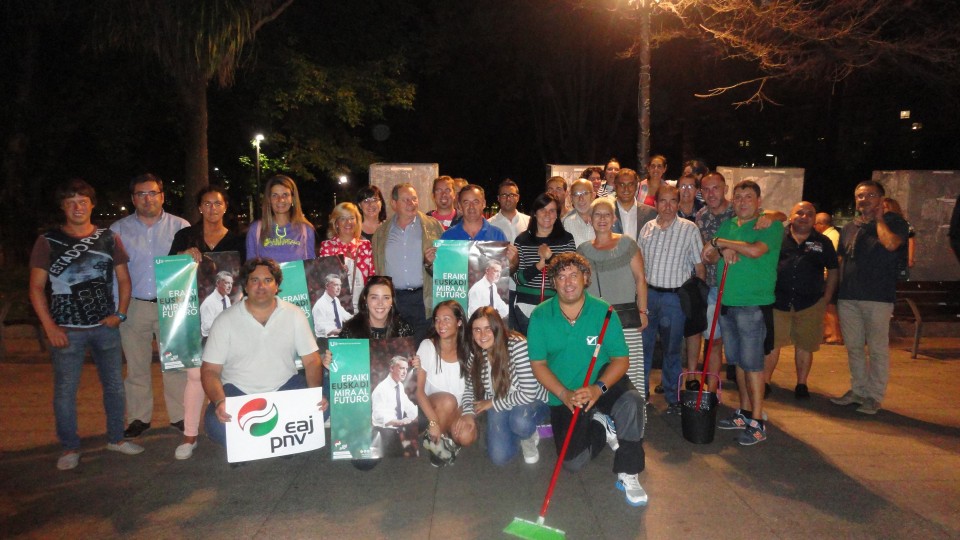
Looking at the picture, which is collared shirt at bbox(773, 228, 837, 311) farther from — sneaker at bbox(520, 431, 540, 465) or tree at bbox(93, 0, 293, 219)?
tree at bbox(93, 0, 293, 219)

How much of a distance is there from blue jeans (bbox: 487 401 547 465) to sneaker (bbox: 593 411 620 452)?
1.65ft

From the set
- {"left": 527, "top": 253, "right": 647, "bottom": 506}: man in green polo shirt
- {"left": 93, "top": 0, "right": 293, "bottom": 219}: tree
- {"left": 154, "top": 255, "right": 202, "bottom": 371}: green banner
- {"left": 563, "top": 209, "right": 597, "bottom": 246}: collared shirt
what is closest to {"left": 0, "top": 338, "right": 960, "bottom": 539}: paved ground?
{"left": 527, "top": 253, "right": 647, "bottom": 506}: man in green polo shirt

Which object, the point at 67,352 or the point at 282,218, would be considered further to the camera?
the point at 282,218

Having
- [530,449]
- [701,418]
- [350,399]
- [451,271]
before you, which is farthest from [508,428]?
[701,418]

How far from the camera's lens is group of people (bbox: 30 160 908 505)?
4.62m

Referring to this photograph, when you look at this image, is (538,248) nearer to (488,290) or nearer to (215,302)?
(488,290)

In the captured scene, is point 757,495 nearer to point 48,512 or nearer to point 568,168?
point 48,512

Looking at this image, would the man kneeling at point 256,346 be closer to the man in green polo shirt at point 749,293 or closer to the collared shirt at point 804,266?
the man in green polo shirt at point 749,293

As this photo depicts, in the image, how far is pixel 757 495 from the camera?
4355mm

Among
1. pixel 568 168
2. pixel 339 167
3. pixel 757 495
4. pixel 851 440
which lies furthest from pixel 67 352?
pixel 339 167

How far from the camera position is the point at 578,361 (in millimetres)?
4562

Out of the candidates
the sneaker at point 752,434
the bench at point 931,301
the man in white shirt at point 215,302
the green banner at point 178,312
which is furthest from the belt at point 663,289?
the bench at point 931,301

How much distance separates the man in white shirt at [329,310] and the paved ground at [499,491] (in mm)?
974

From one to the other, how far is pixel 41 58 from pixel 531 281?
1380 cm
